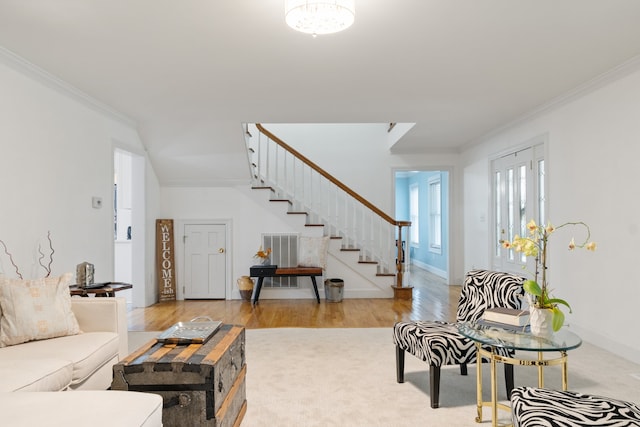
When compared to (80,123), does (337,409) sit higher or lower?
lower

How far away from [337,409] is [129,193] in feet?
17.3

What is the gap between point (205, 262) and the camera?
6.55 meters

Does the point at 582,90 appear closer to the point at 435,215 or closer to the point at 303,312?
the point at 303,312

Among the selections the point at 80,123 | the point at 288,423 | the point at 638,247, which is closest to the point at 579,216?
the point at 638,247

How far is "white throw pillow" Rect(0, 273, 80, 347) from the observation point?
2.57 meters

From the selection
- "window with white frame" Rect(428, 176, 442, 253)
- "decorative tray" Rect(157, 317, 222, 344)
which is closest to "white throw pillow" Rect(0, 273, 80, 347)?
"decorative tray" Rect(157, 317, 222, 344)

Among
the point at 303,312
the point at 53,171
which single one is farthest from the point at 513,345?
the point at 53,171

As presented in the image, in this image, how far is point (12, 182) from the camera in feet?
10.8

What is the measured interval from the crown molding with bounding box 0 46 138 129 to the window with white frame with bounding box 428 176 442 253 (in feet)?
22.2

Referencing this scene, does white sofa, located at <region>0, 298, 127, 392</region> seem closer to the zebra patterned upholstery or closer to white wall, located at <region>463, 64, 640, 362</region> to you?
the zebra patterned upholstery

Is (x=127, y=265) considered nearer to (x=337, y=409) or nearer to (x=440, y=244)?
(x=337, y=409)

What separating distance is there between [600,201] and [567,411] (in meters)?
2.96

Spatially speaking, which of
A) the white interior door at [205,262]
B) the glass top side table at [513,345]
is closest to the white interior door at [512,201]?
the glass top side table at [513,345]

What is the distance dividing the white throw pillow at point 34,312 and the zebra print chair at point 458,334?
2229 millimetres
